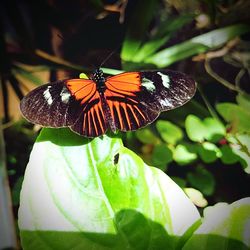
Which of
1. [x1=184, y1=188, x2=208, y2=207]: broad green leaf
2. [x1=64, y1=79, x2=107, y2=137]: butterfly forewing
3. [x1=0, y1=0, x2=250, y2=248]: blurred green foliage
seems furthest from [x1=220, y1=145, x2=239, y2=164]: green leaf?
[x1=64, y1=79, x2=107, y2=137]: butterfly forewing

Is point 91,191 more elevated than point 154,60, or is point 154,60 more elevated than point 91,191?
point 154,60

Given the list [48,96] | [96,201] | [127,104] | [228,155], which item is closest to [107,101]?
[127,104]

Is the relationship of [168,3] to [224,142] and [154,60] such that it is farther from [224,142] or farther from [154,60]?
[224,142]

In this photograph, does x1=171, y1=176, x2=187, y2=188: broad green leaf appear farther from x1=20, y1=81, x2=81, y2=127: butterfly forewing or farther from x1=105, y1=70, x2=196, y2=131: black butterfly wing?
x1=20, y1=81, x2=81, y2=127: butterfly forewing

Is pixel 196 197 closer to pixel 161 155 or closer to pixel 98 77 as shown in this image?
pixel 161 155

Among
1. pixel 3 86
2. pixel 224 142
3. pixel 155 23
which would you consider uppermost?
pixel 155 23

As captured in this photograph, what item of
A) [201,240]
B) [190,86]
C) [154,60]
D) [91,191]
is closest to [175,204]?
[201,240]

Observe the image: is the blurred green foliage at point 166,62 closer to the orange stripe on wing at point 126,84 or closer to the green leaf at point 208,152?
the green leaf at point 208,152
